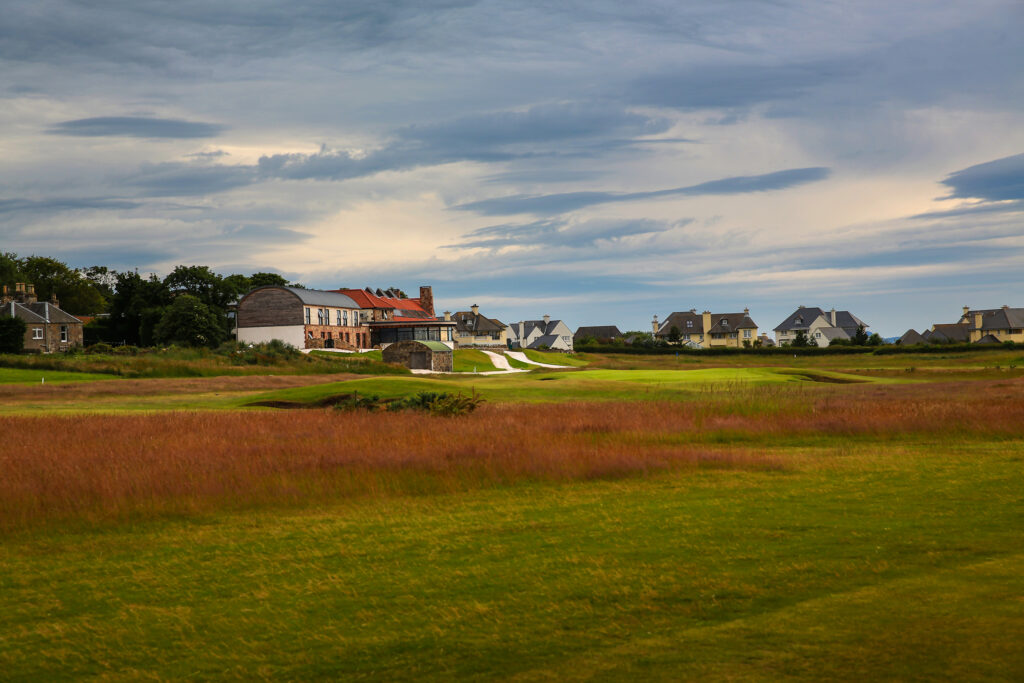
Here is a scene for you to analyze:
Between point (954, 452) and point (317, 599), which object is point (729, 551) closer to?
point (317, 599)

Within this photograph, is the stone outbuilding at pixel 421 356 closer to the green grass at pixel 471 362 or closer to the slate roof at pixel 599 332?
the green grass at pixel 471 362

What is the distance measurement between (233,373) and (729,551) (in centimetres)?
5122

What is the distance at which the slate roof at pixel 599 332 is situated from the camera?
190 meters

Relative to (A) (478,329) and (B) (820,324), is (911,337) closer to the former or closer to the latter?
(B) (820,324)

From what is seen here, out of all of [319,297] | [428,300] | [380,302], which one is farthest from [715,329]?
[319,297]

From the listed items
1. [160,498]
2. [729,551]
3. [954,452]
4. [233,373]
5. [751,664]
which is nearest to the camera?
[751,664]

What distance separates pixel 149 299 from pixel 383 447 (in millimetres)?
88791

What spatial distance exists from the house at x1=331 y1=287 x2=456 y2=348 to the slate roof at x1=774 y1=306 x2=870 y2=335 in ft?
293

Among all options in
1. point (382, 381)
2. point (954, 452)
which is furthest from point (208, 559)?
point (382, 381)

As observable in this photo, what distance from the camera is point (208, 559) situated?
1119 centimetres

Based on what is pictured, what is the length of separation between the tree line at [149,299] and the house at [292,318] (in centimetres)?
289

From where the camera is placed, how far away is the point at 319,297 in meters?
95.6

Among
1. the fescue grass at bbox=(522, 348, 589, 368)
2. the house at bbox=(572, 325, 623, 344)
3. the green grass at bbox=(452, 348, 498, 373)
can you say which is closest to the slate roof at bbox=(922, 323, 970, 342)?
the house at bbox=(572, 325, 623, 344)

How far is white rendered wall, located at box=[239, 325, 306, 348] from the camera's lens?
9112 cm
